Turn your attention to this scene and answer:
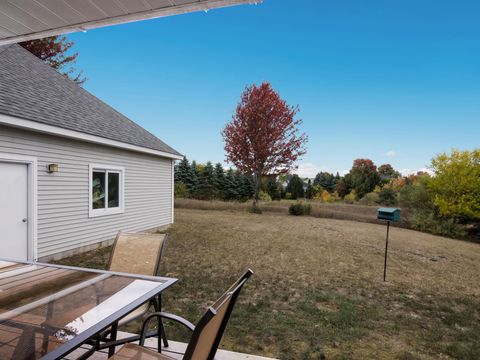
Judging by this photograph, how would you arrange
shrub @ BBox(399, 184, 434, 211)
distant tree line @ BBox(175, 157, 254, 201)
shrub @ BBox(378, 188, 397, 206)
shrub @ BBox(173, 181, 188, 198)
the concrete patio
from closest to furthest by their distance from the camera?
1. the concrete patio
2. shrub @ BBox(399, 184, 434, 211)
3. shrub @ BBox(378, 188, 397, 206)
4. shrub @ BBox(173, 181, 188, 198)
5. distant tree line @ BBox(175, 157, 254, 201)

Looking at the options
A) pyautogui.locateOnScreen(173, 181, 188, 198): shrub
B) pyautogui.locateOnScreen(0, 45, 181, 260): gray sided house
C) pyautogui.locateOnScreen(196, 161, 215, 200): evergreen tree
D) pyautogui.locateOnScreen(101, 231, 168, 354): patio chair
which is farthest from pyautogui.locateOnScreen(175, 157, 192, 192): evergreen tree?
pyautogui.locateOnScreen(101, 231, 168, 354): patio chair

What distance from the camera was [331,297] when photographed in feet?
14.6

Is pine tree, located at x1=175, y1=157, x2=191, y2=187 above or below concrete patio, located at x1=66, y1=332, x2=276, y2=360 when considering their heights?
above

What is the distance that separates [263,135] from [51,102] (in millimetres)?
12533

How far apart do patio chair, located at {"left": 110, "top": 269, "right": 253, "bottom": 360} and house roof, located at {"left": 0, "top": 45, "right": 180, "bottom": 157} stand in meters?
5.22

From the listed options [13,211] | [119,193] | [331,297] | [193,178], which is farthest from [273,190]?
[13,211]

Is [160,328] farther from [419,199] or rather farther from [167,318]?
[419,199]

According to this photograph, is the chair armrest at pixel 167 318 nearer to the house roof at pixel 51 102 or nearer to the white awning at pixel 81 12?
the white awning at pixel 81 12

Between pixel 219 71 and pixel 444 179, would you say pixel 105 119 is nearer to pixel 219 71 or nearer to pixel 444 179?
pixel 219 71

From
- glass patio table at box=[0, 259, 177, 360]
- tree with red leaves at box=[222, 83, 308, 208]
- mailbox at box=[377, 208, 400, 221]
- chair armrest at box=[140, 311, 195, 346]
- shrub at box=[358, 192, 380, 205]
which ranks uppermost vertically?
tree with red leaves at box=[222, 83, 308, 208]

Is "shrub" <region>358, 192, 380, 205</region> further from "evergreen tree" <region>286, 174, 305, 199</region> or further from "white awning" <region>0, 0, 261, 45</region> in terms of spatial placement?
"white awning" <region>0, 0, 261, 45</region>

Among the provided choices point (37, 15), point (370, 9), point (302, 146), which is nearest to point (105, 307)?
point (37, 15)

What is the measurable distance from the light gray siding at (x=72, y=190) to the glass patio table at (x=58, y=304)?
377cm

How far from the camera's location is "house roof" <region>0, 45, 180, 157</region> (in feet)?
18.6
